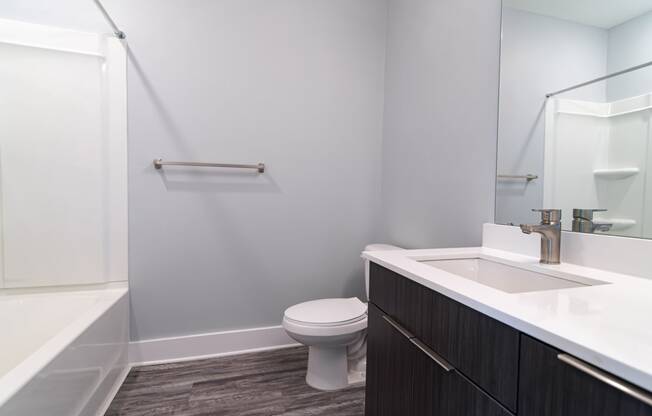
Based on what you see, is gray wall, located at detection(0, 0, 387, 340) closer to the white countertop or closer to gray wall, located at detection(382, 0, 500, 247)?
gray wall, located at detection(382, 0, 500, 247)

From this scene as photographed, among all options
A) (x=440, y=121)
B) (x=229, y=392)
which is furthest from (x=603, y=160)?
(x=229, y=392)

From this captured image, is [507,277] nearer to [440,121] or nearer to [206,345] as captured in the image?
[440,121]

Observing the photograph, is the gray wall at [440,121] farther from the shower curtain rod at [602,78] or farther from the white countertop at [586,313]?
the white countertop at [586,313]

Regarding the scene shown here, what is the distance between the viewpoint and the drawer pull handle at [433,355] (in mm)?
775

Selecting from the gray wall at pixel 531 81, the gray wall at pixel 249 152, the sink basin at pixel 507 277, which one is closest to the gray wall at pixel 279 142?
the gray wall at pixel 249 152

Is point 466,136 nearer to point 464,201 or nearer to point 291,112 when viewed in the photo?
point 464,201

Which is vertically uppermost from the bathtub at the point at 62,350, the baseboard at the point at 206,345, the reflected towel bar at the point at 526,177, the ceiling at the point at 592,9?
the ceiling at the point at 592,9

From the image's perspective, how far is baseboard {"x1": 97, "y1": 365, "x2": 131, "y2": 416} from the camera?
1496 mm

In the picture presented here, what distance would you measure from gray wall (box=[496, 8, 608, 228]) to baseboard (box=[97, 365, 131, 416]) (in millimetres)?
2005

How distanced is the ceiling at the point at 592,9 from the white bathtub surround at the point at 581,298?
664 mm

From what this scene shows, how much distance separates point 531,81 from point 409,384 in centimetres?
120

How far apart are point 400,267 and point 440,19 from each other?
1.49 metres

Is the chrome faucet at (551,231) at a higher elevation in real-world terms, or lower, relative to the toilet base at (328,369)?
higher

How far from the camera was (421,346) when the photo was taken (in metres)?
0.88
